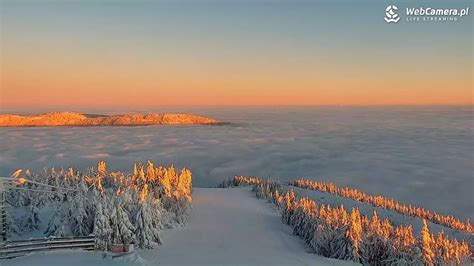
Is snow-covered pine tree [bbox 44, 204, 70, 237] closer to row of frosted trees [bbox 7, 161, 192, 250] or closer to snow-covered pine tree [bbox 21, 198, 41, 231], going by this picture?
row of frosted trees [bbox 7, 161, 192, 250]

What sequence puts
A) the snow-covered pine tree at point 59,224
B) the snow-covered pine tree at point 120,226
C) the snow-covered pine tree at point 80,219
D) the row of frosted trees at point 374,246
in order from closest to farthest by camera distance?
the snow-covered pine tree at point 120,226 → the snow-covered pine tree at point 80,219 → the snow-covered pine tree at point 59,224 → the row of frosted trees at point 374,246

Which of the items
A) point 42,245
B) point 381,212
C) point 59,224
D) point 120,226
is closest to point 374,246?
point 120,226

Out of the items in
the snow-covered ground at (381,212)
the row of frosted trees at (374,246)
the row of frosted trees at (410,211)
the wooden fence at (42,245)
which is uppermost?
the wooden fence at (42,245)

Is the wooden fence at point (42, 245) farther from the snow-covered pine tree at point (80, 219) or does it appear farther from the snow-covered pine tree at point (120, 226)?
the snow-covered pine tree at point (80, 219)

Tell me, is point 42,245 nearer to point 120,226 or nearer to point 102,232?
point 102,232

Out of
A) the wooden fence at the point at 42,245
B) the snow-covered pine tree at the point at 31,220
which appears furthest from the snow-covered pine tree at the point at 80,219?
the snow-covered pine tree at the point at 31,220

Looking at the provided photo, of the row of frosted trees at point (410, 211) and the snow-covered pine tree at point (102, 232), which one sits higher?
the snow-covered pine tree at point (102, 232)
